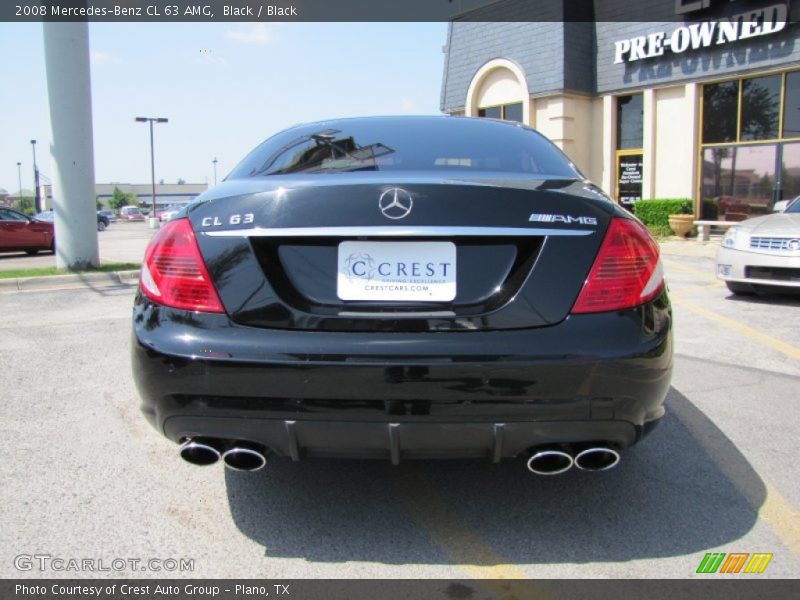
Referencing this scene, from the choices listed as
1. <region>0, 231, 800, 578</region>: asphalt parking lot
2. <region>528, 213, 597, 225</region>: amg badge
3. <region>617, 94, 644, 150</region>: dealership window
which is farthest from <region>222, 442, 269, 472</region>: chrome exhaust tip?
<region>617, 94, 644, 150</region>: dealership window

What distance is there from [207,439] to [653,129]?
59.8ft

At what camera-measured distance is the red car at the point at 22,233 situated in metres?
16.2

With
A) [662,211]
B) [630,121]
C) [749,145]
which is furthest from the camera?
[630,121]

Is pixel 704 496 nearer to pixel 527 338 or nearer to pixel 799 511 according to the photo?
pixel 799 511

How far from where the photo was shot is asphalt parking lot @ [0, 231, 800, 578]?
7.75 feet

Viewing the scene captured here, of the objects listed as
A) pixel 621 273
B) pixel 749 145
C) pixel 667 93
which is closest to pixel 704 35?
pixel 667 93

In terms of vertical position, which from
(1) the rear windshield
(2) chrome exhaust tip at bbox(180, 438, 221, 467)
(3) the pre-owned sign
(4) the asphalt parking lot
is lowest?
(4) the asphalt parking lot

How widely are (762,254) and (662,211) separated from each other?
10638mm

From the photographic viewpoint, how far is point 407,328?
2.16m

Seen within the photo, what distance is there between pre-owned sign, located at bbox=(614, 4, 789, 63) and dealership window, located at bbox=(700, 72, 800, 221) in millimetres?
1074

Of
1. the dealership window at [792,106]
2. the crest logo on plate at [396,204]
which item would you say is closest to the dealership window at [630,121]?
the dealership window at [792,106]

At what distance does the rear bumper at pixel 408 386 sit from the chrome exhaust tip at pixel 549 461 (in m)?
0.07
